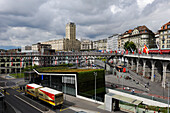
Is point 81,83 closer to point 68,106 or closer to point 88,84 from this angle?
point 88,84

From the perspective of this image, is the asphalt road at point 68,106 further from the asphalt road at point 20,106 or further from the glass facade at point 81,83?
the glass facade at point 81,83

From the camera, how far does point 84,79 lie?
3434cm

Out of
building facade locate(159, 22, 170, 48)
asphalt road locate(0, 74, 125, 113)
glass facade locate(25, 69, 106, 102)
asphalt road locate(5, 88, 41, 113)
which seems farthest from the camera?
building facade locate(159, 22, 170, 48)

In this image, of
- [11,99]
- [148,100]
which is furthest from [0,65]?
[148,100]

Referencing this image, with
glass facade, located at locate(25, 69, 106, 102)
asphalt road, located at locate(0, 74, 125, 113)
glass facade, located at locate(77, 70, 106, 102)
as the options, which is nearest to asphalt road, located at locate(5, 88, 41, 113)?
asphalt road, located at locate(0, 74, 125, 113)

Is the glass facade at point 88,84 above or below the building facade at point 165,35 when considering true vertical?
below

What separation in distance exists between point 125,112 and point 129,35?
98899 mm

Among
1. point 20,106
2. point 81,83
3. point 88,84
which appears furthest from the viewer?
point 88,84

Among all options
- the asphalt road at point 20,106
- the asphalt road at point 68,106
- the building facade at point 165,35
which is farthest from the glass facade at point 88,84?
the building facade at point 165,35

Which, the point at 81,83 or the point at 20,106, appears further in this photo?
the point at 81,83

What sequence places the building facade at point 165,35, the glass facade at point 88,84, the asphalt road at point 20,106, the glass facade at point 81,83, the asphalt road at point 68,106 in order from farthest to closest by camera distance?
the building facade at point 165,35, the glass facade at point 81,83, the glass facade at point 88,84, the asphalt road at point 20,106, the asphalt road at point 68,106

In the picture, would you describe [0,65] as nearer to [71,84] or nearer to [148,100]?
[71,84]

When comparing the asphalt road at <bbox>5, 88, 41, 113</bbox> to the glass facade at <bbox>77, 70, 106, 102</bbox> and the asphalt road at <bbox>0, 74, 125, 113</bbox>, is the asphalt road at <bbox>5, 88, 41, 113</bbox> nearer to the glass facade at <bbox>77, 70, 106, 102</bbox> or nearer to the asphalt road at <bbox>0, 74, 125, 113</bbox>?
the asphalt road at <bbox>0, 74, 125, 113</bbox>

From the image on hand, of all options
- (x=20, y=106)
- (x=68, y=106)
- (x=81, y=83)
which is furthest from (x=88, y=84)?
(x=20, y=106)
